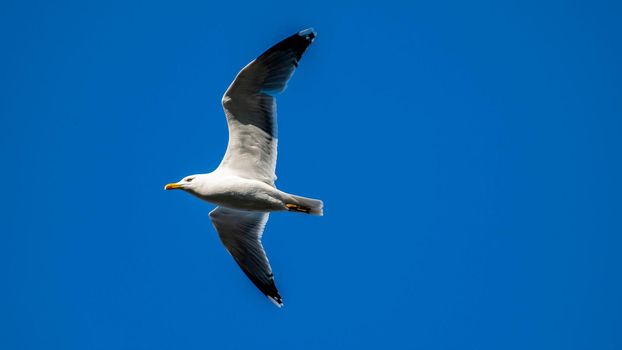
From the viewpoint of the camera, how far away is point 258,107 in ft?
40.5

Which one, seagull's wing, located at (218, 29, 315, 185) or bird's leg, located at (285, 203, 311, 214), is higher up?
seagull's wing, located at (218, 29, 315, 185)

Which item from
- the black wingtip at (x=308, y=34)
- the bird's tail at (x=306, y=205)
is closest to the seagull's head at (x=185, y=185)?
the bird's tail at (x=306, y=205)

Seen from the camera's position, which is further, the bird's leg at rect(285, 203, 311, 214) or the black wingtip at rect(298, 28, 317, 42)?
the bird's leg at rect(285, 203, 311, 214)

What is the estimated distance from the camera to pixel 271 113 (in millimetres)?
12414

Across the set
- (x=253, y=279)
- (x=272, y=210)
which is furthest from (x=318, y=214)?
(x=253, y=279)

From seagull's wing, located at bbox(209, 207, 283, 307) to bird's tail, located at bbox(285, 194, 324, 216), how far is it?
950 mm

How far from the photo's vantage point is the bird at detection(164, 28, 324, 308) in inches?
481

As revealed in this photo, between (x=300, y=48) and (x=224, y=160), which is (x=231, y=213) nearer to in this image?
A: (x=224, y=160)

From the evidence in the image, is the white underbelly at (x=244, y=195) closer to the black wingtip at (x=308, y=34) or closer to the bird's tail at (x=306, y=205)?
the bird's tail at (x=306, y=205)

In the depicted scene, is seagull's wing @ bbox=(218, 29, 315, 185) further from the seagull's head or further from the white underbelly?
the seagull's head

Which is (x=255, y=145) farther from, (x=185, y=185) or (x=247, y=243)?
(x=247, y=243)

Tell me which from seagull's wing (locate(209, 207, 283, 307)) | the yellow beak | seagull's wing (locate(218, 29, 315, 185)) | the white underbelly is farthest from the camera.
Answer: seagull's wing (locate(209, 207, 283, 307))

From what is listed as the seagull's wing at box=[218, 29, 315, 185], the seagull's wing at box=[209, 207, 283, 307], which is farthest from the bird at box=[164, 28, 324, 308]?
the seagull's wing at box=[209, 207, 283, 307]

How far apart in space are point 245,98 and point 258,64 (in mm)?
480
